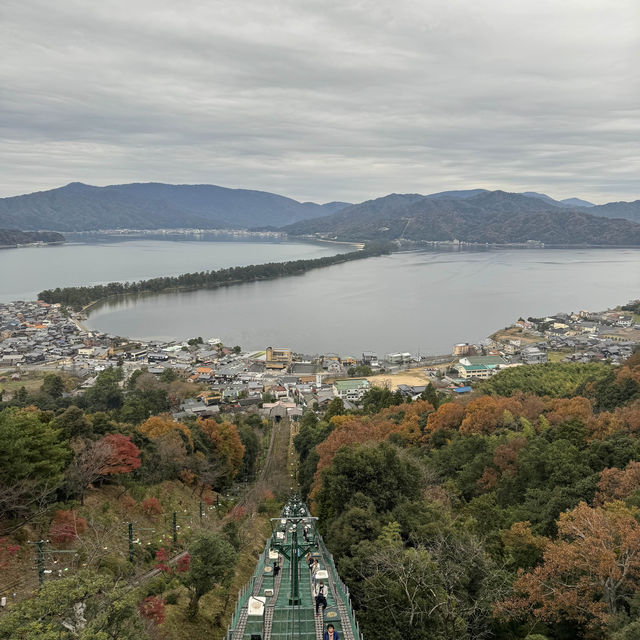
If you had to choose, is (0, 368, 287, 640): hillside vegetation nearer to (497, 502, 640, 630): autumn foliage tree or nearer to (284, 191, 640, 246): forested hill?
(497, 502, 640, 630): autumn foliage tree

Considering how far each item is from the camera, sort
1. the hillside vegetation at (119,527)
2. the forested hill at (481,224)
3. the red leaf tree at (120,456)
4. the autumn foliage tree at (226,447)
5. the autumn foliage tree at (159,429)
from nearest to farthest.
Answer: the hillside vegetation at (119,527)
the red leaf tree at (120,456)
the autumn foliage tree at (159,429)
the autumn foliage tree at (226,447)
the forested hill at (481,224)

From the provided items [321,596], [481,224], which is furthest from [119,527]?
[481,224]

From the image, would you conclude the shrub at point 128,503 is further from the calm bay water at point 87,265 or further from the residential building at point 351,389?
the calm bay water at point 87,265

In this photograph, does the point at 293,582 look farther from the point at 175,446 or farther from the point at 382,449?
the point at 175,446

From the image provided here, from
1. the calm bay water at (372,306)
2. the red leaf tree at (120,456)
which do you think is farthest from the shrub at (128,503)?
the calm bay water at (372,306)

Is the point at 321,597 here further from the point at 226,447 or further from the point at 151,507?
the point at 226,447

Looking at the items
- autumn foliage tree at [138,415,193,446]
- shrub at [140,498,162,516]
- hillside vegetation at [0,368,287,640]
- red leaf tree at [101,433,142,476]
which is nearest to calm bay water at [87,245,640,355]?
autumn foliage tree at [138,415,193,446]

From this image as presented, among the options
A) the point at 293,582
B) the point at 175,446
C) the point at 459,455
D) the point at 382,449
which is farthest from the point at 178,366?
the point at 293,582
